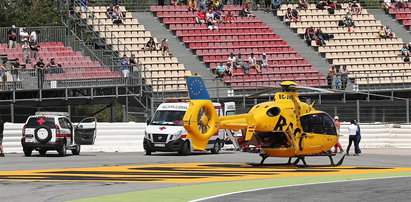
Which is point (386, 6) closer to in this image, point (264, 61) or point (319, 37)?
point (319, 37)

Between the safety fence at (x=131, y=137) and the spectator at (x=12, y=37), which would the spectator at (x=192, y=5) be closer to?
→ the spectator at (x=12, y=37)

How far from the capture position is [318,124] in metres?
26.0

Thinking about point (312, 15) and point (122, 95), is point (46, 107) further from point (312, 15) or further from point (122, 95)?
point (312, 15)

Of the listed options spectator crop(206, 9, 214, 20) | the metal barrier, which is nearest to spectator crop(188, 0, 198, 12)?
spectator crop(206, 9, 214, 20)

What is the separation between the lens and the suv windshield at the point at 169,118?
3372 cm

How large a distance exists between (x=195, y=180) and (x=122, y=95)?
62.3 feet

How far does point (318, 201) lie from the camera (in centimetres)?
1691

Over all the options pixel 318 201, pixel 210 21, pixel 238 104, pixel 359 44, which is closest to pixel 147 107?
pixel 238 104

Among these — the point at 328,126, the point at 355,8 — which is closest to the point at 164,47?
the point at 355,8

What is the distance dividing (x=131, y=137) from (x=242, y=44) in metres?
14.1

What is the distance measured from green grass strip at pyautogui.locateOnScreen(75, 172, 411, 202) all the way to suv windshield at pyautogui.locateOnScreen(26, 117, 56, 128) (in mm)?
12691

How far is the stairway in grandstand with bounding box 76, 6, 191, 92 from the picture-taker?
4423cm

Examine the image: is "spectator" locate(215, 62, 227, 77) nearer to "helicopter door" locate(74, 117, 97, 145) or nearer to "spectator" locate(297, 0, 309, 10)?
"spectator" locate(297, 0, 309, 10)

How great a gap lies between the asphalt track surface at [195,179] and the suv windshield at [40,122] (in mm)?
1663
